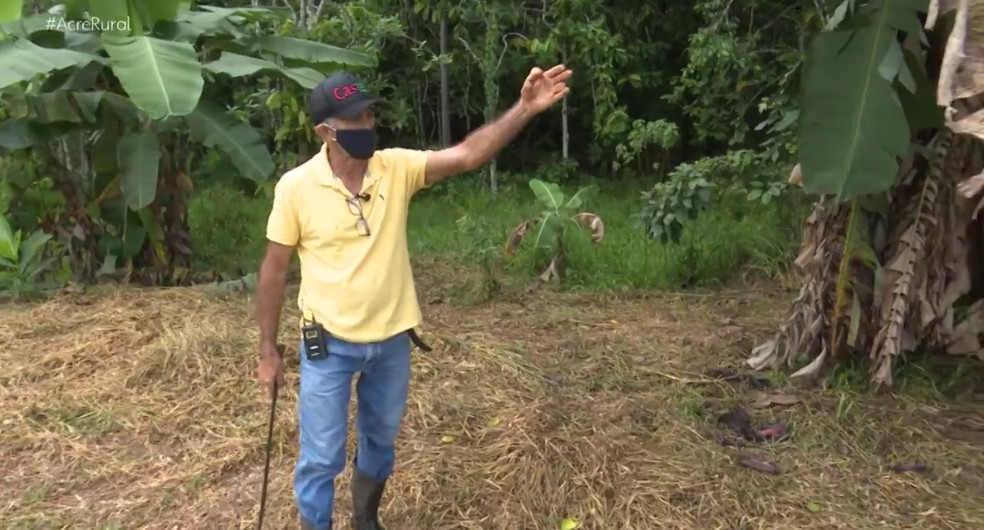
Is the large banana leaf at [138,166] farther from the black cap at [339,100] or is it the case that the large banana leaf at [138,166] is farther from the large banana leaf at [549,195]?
the black cap at [339,100]

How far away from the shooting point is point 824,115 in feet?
13.4

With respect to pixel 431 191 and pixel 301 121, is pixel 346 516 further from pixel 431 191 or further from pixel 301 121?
pixel 431 191

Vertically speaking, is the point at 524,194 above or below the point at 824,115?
below

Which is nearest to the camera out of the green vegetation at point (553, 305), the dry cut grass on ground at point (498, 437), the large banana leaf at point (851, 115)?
the dry cut grass on ground at point (498, 437)

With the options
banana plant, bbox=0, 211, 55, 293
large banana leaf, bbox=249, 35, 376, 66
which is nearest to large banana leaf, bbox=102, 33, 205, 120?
large banana leaf, bbox=249, 35, 376, 66

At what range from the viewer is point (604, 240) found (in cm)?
780

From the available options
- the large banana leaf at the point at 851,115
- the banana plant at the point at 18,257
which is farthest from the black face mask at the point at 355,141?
the banana plant at the point at 18,257

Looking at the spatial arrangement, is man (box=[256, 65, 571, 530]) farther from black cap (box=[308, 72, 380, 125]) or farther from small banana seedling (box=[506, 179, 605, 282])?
small banana seedling (box=[506, 179, 605, 282])

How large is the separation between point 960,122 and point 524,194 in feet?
23.8

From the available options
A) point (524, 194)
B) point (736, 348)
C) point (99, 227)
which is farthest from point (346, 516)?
point (524, 194)

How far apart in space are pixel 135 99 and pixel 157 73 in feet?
0.87

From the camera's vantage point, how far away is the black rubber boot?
342 cm

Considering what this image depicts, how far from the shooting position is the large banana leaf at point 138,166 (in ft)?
20.0

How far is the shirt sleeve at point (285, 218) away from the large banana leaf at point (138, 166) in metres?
3.42
